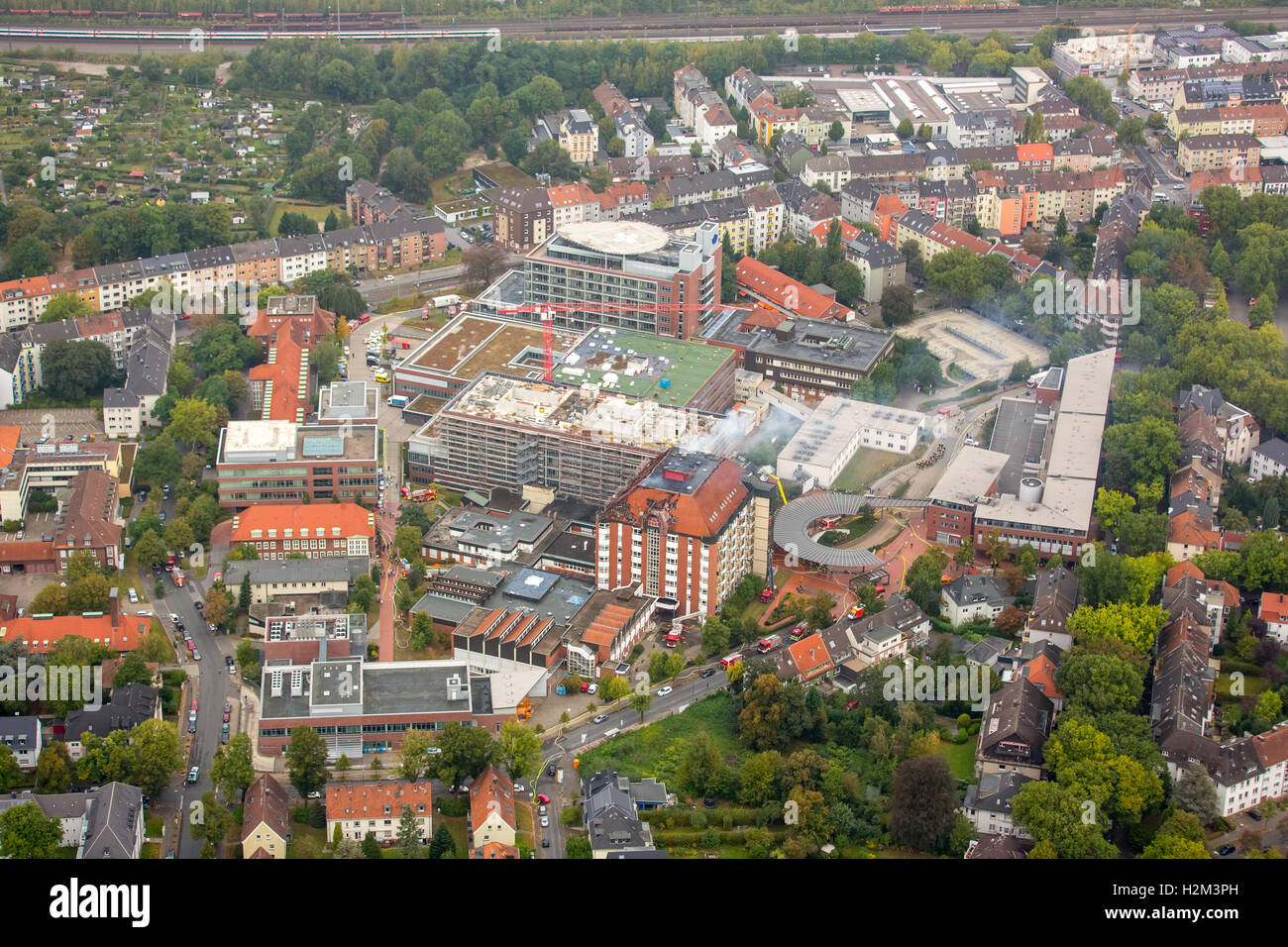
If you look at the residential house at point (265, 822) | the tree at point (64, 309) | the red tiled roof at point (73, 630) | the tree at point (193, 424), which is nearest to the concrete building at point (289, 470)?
the tree at point (193, 424)

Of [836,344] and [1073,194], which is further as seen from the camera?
[1073,194]

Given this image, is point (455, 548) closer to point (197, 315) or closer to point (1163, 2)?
point (197, 315)

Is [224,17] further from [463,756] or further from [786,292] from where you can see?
[463,756]

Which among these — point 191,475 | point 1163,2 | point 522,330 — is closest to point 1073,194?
point 522,330

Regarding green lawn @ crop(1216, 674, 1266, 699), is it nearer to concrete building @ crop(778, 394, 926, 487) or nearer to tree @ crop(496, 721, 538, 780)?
concrete building @ crop(778, 394, 926, 487)

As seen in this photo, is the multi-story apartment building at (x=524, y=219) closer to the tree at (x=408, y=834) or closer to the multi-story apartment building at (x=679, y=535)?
the multi-story apartment building at (x=679, y=535)
